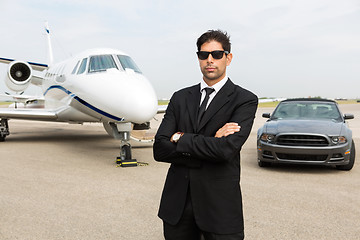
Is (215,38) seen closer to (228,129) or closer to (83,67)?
(228,129)

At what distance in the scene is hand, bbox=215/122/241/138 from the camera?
2193 millimetres

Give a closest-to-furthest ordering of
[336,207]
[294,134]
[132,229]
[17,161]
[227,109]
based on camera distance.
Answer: [227,109], [132,229], [336,207], [294,134], [17,161]

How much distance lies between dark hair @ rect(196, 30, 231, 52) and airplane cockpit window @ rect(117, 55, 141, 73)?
22.7 ft

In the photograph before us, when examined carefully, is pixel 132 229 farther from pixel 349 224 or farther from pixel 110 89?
pixel 110 89

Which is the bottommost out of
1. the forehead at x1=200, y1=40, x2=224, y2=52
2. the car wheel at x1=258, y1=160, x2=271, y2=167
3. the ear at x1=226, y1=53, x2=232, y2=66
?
the car wheel at x1=258, y1=160, x2=271, y2=167

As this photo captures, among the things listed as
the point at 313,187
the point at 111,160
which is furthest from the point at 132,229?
the point at 111,160

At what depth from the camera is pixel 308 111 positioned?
8.55m

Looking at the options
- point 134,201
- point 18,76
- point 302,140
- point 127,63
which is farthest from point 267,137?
point 18,76

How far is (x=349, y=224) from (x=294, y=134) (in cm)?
304

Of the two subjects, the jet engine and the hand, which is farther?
the jet engine

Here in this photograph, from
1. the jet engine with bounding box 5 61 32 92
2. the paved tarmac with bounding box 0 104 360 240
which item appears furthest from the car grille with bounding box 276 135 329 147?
the jet engine with bounding box 5 61 32 92

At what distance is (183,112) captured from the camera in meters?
2.35

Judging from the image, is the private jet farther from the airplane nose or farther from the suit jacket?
the suit jacket

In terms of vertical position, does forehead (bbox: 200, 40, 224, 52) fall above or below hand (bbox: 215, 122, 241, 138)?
above
